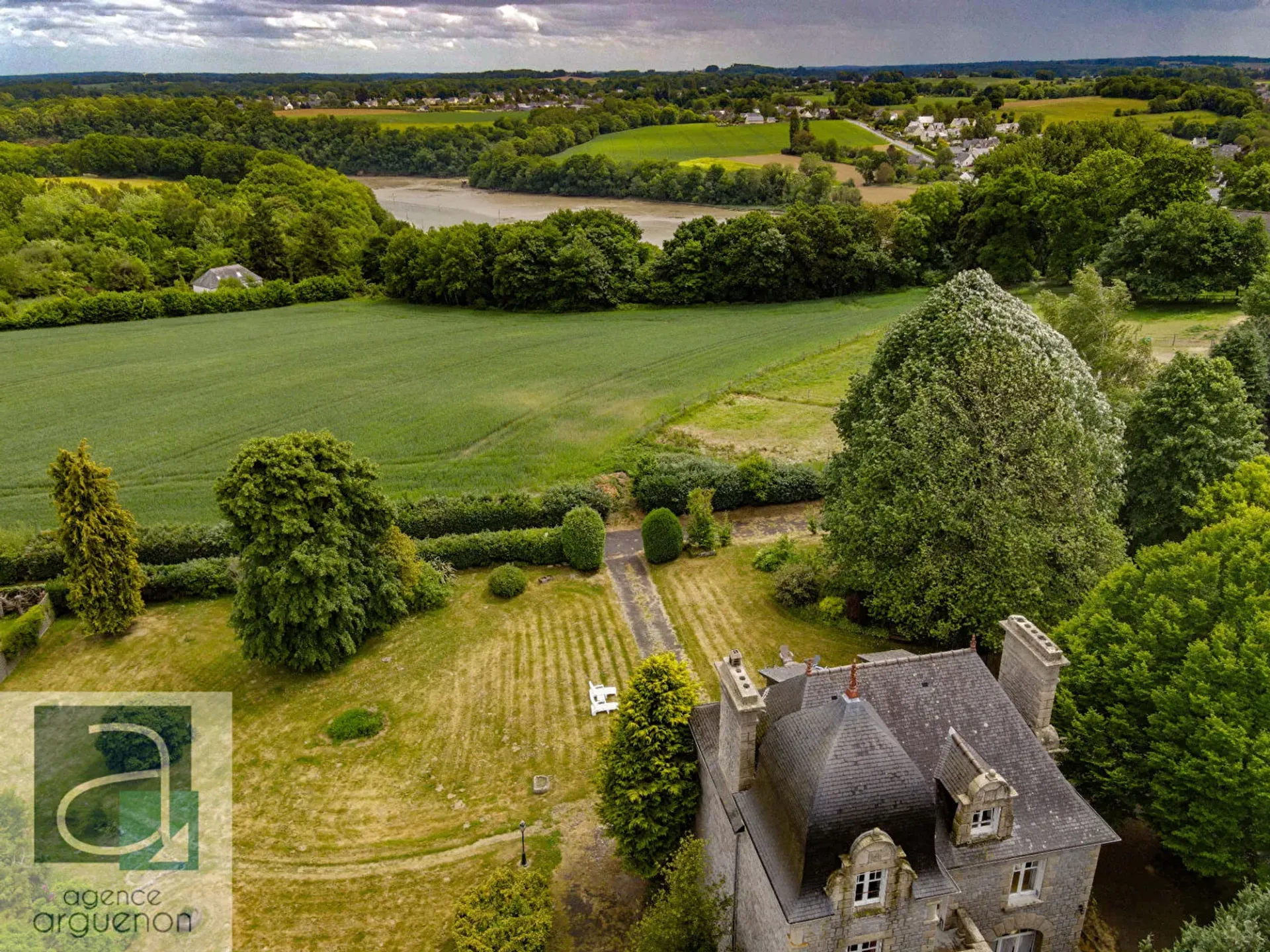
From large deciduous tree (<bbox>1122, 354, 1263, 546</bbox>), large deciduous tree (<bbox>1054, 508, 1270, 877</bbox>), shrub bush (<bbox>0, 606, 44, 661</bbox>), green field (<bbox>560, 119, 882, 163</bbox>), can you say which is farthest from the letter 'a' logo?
green field (<bbox>560, 119, 882, 163</bbox>)

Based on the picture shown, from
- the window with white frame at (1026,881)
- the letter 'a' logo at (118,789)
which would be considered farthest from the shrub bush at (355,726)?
the window with white frame at (1026,881)

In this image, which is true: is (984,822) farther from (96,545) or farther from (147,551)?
(147,551)

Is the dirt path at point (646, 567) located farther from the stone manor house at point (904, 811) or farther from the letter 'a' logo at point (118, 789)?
the letter 'a' logo at point (118, 789)

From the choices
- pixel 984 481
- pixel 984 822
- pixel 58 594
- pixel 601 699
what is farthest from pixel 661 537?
pixel 58 594

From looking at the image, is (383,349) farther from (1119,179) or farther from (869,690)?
(1119,179)

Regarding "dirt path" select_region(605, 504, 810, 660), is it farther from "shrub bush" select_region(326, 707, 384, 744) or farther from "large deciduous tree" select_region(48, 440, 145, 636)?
"large deciduous tree" select_region(48, 440, 145, 636)
